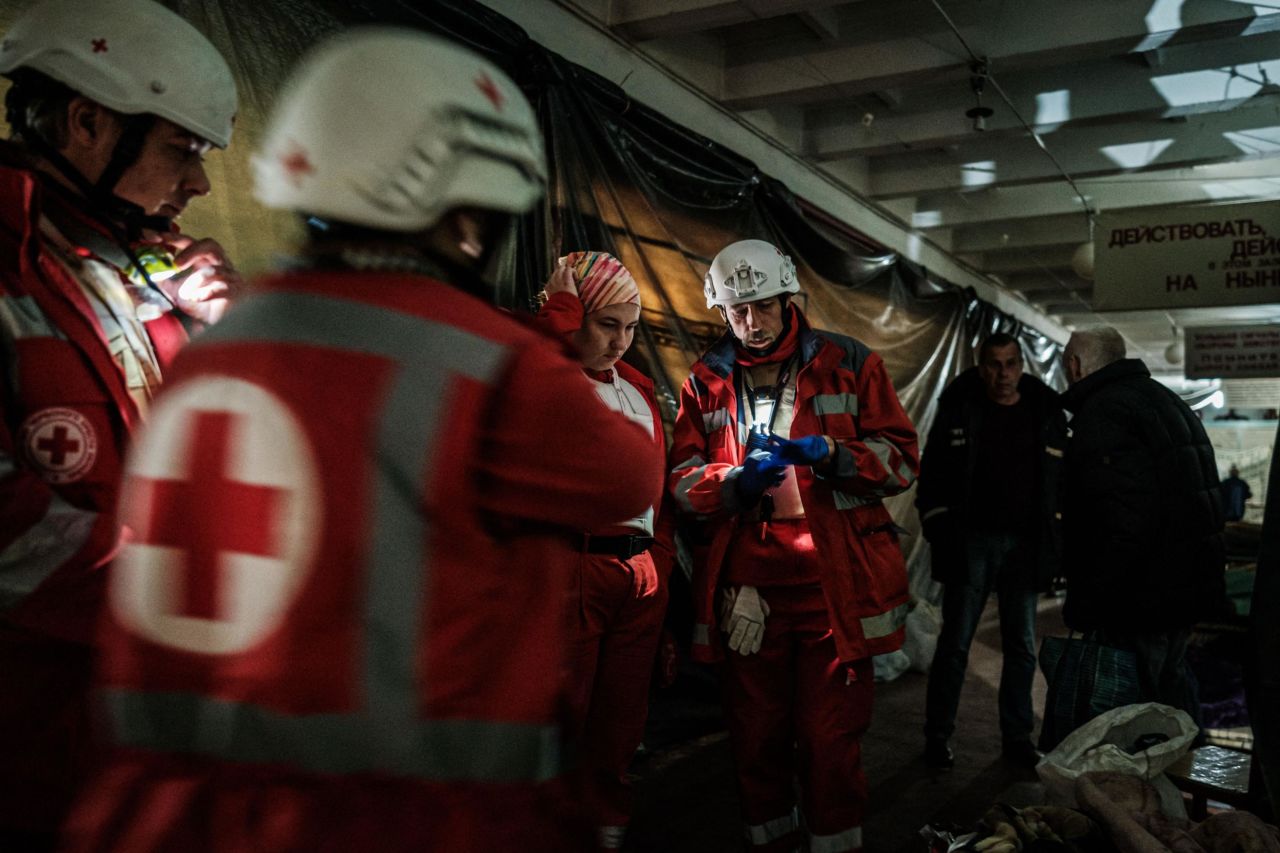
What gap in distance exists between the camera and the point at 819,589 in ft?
8.22

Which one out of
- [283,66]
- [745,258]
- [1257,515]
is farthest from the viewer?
[1257,515]

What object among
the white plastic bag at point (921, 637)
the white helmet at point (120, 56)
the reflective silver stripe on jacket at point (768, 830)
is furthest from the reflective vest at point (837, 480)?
the white plastic bag at point (921, 637)

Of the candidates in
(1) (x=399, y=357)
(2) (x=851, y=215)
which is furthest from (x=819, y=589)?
(2) (x=851, y=215)

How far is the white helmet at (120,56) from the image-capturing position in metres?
1.41

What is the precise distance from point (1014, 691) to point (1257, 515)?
44.2ft

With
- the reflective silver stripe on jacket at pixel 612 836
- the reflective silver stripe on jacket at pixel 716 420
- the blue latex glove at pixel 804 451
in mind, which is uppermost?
the reflective silver stripe on jacket at pixel 716 420

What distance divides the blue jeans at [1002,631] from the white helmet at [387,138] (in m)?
3.42

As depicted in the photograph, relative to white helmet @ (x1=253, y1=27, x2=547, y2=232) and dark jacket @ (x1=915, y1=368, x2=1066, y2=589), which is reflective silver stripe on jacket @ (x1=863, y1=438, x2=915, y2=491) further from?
white helmet @ (x1=253, y1=27, x2=547, y2=232)

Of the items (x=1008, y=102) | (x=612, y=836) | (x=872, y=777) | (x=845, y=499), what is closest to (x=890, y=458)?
(x=845, y=499)

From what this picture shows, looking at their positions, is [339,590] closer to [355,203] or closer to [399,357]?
[399,357]

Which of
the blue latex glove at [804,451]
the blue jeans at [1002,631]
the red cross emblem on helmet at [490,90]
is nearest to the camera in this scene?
the red cross emblem on helmet at [490,90]

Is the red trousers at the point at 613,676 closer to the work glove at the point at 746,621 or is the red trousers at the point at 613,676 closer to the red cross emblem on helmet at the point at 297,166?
the work glove at the point at 746,621

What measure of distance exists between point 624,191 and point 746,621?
1.96 meters

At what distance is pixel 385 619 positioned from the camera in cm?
86
